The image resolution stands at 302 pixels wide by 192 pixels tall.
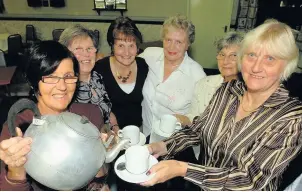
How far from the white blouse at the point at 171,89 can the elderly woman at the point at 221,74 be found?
7 cm

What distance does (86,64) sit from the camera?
1.66 m

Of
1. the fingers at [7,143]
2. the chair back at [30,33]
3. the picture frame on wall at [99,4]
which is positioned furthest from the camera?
the chair back at [30,33]

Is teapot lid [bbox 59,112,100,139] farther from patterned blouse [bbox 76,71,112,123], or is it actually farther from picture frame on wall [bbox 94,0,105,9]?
picture frame on wall [bbox 94,0,105,9]

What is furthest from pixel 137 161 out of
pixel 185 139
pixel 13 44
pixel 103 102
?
pixel 13 44

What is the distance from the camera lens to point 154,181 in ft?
3.75

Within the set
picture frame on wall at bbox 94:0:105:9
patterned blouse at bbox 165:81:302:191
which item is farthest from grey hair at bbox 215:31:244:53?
picture frame on wall at bbox 94:0:105:9

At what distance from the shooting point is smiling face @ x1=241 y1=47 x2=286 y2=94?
3.78 ft

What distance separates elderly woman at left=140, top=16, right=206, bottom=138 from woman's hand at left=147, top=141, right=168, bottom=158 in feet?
1.44

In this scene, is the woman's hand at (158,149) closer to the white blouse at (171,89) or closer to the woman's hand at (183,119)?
the woman's hand at (183,119)

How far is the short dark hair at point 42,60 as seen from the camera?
3.65ft

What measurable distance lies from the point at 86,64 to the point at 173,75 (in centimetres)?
63

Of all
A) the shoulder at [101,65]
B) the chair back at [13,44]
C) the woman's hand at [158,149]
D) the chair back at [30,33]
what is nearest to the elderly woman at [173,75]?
the shoulder at [101,65]

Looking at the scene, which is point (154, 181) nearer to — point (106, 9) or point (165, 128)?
point (165, 128)

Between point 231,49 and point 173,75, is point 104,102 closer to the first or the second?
point 173,75
